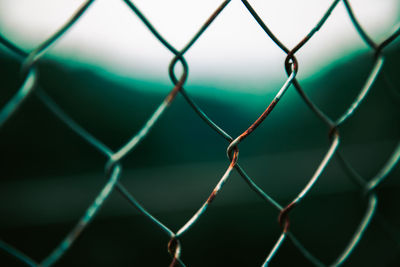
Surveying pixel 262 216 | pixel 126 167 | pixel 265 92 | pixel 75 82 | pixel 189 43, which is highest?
pixel 75 82

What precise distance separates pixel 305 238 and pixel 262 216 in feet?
Result: 1.65

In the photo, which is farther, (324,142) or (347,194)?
(324,142)

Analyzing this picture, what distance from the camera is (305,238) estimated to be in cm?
307

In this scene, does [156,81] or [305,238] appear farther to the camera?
[156,81]

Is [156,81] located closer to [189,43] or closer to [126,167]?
[126,167]

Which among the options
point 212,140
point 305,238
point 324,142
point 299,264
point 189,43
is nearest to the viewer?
point 189,43

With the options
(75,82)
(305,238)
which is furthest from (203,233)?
(75,82)

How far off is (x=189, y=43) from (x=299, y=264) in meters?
2.71

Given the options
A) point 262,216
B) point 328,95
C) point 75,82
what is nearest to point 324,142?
point 328,95

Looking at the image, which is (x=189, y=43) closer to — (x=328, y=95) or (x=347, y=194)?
(x=347, y=194)

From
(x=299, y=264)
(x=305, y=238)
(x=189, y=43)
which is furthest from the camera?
(x=305, y=238)

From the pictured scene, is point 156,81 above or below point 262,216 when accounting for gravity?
above

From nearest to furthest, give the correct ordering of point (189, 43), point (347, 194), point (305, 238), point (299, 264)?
point (189, 43) → point (299, 264) → point (305, 238) → point (347, 194)

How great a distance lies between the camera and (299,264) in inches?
108
